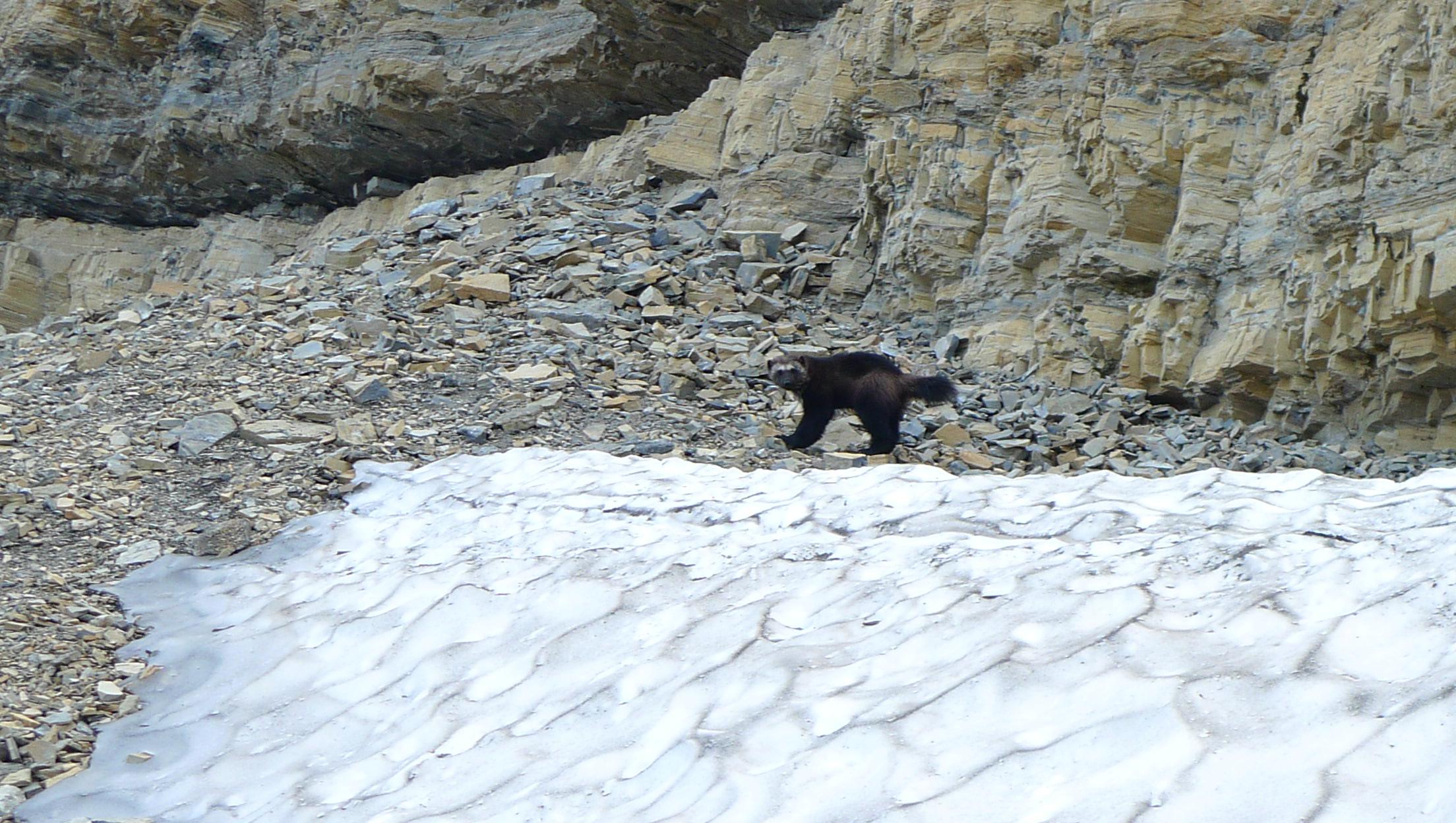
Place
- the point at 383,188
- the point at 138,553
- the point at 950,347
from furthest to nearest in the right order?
1. the point at 383,188
2. the point at 950,347
3. the point at 138,553

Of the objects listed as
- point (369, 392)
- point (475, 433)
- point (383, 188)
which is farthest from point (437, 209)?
point (475, 433)

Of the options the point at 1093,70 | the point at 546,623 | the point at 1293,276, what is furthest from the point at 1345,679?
the point at 1093,70

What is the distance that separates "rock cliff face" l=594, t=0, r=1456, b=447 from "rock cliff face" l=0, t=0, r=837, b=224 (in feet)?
12.2

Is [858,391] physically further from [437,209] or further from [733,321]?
[437,209]

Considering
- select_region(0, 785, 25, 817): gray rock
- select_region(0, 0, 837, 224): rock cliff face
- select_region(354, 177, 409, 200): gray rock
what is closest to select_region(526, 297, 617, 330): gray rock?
select_region(0, 0, 837, 224): rock cliff face

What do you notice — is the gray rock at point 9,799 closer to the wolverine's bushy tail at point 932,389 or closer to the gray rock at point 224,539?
the gray rock at point 224,539

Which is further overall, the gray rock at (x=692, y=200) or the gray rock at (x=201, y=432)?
the gray rock at (x=692, y=200)

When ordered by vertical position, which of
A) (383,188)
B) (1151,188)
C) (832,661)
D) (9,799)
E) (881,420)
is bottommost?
(9,799)

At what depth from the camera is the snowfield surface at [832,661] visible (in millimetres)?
2953

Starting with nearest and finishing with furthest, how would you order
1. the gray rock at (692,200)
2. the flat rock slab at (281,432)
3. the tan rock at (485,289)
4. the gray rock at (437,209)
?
1. the flat rock slab at (281,432)
2. the tan rock at (485,289)
3. the gray rock at (692,200)
4. the gray rock at (437,209)

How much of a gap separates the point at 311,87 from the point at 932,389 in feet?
47.2

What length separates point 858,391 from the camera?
8617 millimetres

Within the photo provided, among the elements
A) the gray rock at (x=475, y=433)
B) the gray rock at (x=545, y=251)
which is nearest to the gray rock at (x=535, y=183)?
the gray rock at (x=545, y=251)

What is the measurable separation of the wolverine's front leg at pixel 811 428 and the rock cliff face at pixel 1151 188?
2570 millimetres
